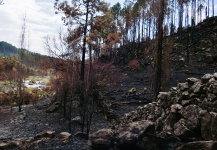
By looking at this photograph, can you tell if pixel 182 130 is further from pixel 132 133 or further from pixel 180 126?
pixel 132 133

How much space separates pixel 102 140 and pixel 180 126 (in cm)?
258

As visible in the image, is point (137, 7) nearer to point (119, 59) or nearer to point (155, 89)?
point (119, 59)

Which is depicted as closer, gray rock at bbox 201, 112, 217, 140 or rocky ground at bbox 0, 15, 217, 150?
gray rock at bbox 201, 112, 217, 140

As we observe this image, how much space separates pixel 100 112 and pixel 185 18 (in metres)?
34.1

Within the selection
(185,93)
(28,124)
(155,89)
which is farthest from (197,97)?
(28,124)

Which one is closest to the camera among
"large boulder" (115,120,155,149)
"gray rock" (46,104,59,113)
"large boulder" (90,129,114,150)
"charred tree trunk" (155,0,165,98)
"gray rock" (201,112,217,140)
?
"gray rock" (201,112,217,140)

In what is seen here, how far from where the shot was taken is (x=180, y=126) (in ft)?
23.9

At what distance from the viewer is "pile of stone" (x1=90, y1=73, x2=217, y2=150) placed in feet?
21.5

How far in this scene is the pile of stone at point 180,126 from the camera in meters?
6.54

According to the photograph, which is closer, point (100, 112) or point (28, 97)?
point (100, 112)

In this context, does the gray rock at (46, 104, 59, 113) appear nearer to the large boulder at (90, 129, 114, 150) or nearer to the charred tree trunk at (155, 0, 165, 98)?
the charred tree trunk at (155, 0, 165, 98)

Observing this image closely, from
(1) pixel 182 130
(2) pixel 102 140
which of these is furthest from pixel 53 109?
(1) pixel 182 130

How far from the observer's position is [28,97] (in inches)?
968

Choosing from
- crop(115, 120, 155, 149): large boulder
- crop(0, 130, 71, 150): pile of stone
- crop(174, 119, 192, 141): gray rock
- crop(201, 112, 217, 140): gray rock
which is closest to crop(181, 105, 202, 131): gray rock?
crop(174, 119, 192, 141): gray rock
